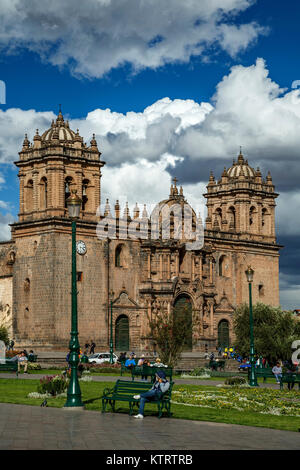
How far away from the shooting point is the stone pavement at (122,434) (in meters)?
13.2

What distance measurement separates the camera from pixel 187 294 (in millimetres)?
62594

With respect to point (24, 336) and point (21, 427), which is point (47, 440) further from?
point (24, 336)

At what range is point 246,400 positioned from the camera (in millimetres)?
22703

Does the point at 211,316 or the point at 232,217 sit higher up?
the point at 232,217

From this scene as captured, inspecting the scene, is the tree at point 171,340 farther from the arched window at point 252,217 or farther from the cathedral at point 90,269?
the arched window at point 252,217

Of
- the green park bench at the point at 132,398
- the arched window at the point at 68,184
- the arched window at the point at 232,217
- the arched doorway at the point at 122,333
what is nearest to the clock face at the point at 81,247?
the arched window at the point at 68,184

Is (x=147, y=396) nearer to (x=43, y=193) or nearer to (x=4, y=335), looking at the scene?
(x=4, y=335)

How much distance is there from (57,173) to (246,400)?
3540 cm

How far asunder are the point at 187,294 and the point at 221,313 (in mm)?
5435

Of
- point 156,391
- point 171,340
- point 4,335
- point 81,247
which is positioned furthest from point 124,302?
point 156,391

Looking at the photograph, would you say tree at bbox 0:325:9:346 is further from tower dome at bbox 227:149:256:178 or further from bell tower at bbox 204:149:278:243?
tower dome at bbox 227:149:256:178

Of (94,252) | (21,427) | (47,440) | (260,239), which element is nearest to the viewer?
(47,440)

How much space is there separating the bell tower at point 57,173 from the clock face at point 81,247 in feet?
6.57
